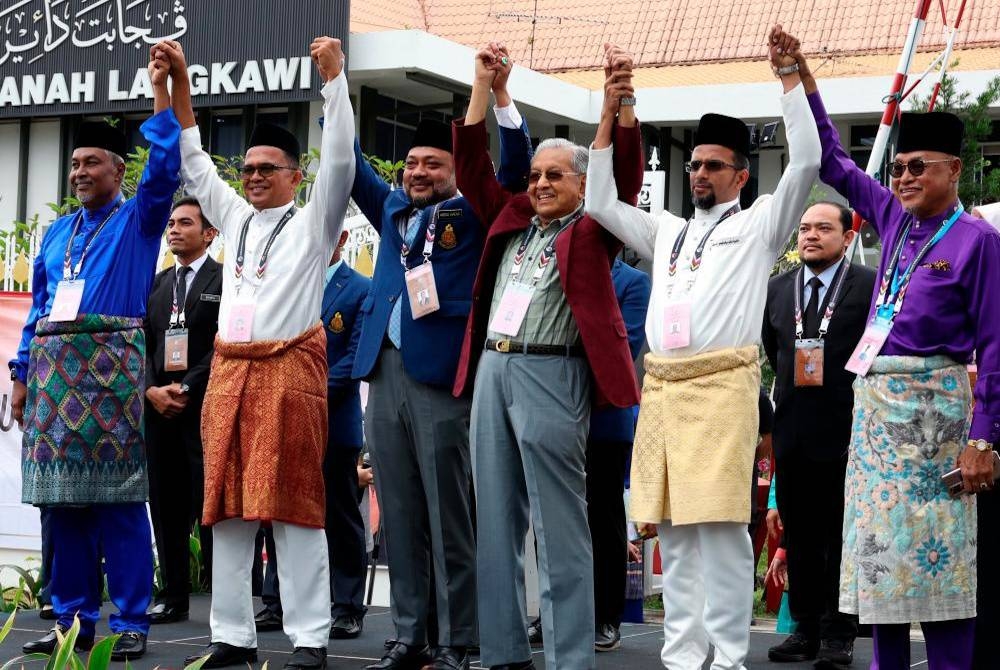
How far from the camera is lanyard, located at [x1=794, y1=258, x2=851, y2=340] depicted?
5.68 m

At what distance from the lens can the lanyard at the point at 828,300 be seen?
18.6 feet

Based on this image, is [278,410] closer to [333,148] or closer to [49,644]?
[333,148]

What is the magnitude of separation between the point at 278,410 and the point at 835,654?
2262 millimetres

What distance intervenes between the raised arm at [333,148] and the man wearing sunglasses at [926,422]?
1.89 m

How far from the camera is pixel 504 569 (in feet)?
15.4

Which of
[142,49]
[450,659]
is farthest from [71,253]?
[142,49]

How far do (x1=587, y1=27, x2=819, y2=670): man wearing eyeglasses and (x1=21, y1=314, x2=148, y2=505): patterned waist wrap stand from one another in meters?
1.95

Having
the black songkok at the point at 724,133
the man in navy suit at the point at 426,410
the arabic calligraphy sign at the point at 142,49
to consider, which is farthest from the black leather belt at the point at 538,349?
the arabic calligraphy sign at the point at 142,49

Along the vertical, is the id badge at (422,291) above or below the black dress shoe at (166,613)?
above

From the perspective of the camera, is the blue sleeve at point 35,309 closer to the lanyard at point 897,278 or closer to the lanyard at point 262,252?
the lanyard at point 262,252

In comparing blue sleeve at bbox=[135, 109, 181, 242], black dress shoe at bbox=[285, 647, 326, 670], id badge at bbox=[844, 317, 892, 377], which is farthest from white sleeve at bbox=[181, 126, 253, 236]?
id badge at bbox=[844, 317, 892, 377]

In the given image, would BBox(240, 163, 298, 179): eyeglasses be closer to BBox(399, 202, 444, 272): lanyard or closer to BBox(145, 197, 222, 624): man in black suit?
BBox(399, 202, 444, 272): lanyard

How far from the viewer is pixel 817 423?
5605 millimetres

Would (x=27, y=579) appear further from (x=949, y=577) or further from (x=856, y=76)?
(x=856, y=76)
